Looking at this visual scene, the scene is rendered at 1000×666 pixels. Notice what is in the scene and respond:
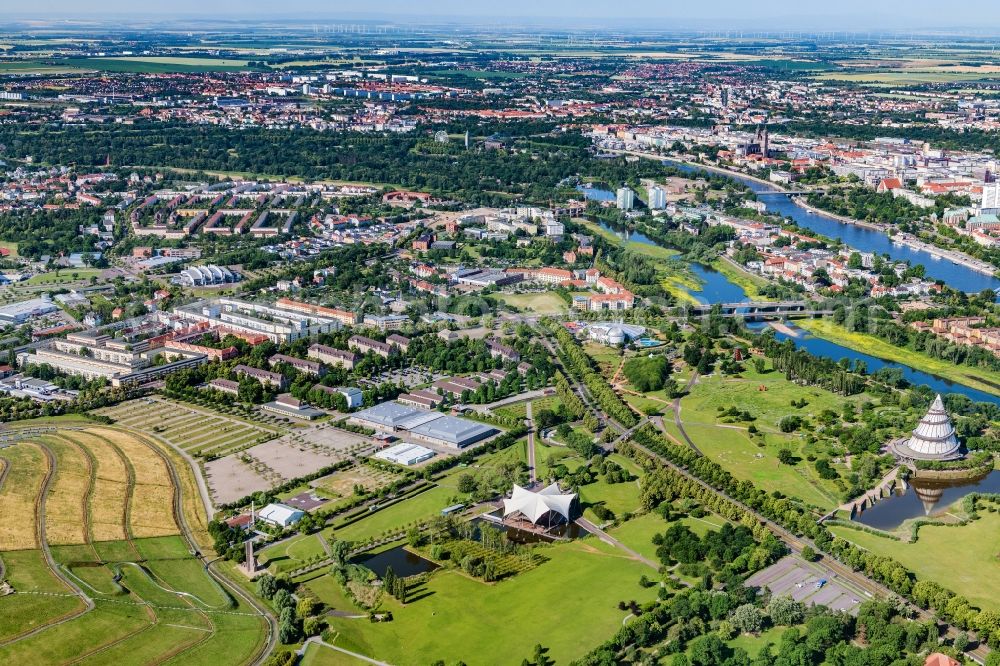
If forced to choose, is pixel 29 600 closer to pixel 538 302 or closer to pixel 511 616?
pixel 511 616

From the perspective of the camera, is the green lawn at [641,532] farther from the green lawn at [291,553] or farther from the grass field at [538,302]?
A: the grass field at [538,302]

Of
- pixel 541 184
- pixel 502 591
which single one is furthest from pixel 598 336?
pixel 541 184

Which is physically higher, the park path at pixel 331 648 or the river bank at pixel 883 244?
the park path at pixel 331 648

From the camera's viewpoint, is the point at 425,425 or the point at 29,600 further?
the point at 425,425

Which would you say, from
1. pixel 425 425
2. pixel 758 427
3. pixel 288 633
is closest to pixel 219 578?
pixel 288 633

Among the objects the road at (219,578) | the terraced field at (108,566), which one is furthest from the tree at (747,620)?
the terraced field at (108,566)

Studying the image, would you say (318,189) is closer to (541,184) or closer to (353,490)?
(541,184)

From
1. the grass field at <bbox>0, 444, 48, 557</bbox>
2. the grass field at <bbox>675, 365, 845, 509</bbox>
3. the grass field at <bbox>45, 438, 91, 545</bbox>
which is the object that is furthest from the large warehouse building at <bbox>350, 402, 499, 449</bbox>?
the grass field at <bbox>0, 444, 48, 557</bbox>
